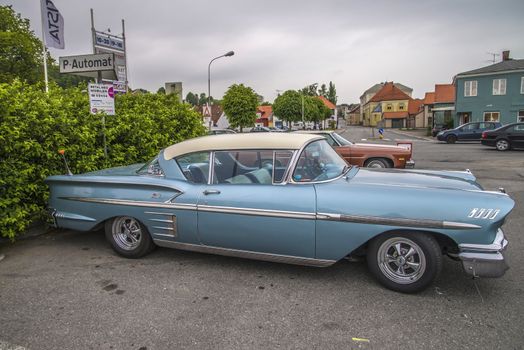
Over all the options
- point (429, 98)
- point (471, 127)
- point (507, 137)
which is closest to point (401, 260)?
point (507, 137)

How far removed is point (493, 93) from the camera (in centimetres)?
3300

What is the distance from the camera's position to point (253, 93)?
115 ft

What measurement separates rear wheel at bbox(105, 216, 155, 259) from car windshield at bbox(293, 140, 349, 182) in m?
1.95

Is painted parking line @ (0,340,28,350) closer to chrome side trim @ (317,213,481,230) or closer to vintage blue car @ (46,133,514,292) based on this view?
vintage blue car @ (46,133,514,292)

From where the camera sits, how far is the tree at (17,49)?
30.0 m

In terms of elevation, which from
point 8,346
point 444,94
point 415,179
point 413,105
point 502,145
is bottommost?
point 8,346

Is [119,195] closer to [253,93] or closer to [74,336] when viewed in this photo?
[74,336]

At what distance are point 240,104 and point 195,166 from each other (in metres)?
30.7

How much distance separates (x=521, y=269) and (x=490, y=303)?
0.99 m

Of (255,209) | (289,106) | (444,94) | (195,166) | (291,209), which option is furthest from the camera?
(289,106)

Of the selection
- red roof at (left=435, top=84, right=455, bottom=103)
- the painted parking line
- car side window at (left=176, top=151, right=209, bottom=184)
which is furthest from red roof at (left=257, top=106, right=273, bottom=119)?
the painted parking line

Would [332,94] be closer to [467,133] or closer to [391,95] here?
[391,95]

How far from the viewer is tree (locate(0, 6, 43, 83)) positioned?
1183 inches

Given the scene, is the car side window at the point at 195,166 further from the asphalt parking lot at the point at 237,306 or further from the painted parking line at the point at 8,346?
the painted parking line at the point at 8,346
